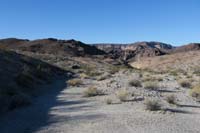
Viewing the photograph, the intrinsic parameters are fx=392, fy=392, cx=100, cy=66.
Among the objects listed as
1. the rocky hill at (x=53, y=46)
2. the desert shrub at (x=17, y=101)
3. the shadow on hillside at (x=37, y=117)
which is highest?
the rocky hill at (x=53, y=46)

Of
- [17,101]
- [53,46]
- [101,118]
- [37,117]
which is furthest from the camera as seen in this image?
[53,46]

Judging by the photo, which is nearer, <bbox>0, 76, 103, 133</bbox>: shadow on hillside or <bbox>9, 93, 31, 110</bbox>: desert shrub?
<bbox>0, 76, 103, 133</bbox>: shadow on hillside

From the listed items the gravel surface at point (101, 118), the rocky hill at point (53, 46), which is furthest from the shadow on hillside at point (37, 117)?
the rocky hill at point (53, 46)

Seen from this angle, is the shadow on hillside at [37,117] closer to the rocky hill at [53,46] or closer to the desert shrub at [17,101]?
the desert shrub at [17,101]

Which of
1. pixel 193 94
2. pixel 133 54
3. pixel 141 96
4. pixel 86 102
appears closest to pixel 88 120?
pixel 86 102

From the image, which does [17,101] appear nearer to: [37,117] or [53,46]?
[37,117]

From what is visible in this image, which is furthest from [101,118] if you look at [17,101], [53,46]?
[53,46]

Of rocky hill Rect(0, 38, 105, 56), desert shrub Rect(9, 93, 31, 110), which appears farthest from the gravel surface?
rocky hill Rect(0, 38, 105, 56)

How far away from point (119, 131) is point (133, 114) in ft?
9.34

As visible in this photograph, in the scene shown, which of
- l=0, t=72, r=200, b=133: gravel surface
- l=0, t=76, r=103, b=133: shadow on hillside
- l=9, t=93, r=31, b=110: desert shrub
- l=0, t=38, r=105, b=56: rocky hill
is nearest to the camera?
l=0, t=72, r=200, b=133: gravel surface

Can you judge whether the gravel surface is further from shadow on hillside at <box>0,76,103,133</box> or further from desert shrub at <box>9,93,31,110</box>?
desert shrub at <box>9,93,31,110</box>

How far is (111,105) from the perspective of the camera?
16.9m

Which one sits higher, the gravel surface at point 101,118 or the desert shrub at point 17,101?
the desert shrub at point 17,101

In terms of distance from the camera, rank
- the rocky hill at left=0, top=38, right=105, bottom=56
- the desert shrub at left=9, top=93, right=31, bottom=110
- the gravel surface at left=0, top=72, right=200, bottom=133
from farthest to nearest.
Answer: the rocky hill at left=0, top=38, right=105, bottom=56
the desert shrub at left=9, top=93, right=31, bottom=110
the gravel surface at left=0, top=72, right=200, bottom=133
